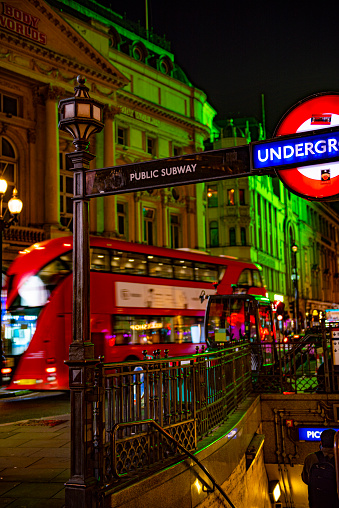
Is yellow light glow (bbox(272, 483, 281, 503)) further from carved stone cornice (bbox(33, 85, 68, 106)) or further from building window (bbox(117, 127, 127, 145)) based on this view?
building window (bbox(117, 127, 127, 145))

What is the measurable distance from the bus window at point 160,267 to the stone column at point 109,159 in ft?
53.5

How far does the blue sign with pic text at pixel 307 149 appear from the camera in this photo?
16.2 feet

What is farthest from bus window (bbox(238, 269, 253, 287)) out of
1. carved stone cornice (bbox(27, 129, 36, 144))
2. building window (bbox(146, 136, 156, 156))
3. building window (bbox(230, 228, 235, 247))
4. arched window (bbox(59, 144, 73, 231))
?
building window (bbox(230, 228, 235, 247))

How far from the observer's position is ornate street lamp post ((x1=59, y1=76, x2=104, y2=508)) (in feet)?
19.7

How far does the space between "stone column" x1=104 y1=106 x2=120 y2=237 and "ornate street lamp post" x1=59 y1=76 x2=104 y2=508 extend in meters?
30.4

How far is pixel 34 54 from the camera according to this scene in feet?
107

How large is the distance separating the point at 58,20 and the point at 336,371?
26.2 m

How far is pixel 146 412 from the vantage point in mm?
7301

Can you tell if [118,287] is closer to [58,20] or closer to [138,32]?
[58,20]

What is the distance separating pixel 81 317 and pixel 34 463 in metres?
3.12

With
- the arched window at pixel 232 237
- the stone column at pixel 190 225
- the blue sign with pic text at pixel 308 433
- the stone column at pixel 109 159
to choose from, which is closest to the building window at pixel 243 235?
the arched window at pixel 232 237

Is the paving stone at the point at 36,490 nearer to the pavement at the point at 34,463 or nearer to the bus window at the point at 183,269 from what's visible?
the pavement at the point at 34,463

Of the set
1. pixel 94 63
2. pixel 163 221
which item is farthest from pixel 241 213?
pixel 94 63

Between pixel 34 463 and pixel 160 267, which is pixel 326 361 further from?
pixel 34 463
